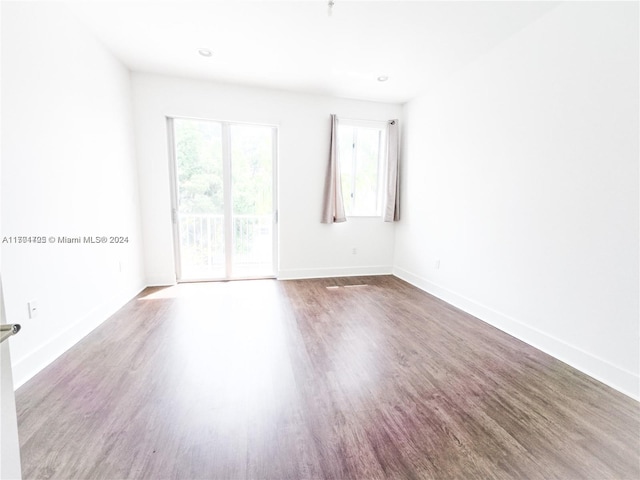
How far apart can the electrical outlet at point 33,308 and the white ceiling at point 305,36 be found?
2211 mm

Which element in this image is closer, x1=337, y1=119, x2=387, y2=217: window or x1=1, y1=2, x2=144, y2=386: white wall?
x1=1, y1=2, x2=144, y2=386: white wall

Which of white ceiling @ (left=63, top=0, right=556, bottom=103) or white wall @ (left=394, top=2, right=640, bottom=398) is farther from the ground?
white ceiling @ (left=63, top=0, right=556, bottom=103)

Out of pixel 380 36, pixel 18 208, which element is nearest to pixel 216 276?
pixel 18 208

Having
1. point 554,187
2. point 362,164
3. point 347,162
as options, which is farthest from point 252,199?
point 554,187

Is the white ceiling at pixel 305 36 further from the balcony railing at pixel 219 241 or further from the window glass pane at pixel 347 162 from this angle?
the balcony railing at pixel 219 241

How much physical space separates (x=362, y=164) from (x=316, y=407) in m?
3.46

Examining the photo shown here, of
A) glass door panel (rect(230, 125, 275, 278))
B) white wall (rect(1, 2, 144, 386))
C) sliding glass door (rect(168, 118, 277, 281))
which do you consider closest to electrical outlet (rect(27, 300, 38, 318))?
white wall (rect(1, 2, 144, 386))

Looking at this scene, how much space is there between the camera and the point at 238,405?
154 centimetres

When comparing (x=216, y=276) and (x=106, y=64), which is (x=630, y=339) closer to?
(x=216, y=276)

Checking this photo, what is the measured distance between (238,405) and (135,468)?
50 centimetres

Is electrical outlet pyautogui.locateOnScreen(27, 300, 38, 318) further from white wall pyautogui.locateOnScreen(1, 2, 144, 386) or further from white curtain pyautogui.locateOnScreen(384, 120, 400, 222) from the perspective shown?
white curtain pyautogui.locateOnScreen(384, 120, 400, 222)

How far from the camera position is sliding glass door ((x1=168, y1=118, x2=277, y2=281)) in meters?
3.53

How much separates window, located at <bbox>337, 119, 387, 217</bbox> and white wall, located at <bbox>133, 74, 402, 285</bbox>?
0.17m

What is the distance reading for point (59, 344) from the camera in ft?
6.47
